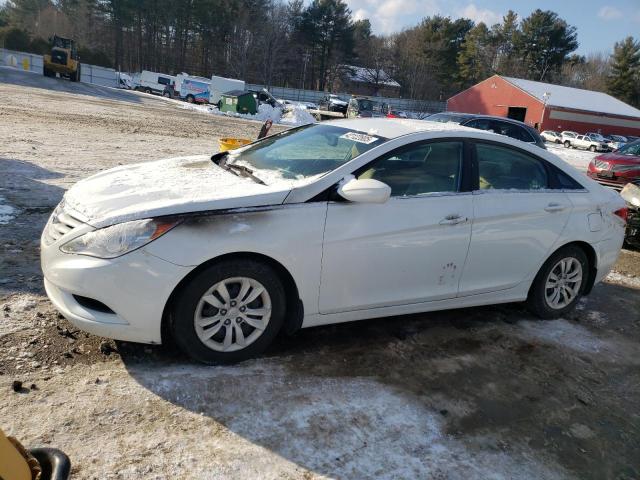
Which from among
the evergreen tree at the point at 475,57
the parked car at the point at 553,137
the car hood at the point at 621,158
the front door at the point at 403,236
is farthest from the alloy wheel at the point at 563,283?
the evergreen tree at the point at 475,57

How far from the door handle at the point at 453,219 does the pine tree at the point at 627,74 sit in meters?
85.3

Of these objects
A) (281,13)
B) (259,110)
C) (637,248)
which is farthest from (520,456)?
(281,13)

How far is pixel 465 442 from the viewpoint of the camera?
2.95m

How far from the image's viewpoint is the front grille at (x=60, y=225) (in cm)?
320

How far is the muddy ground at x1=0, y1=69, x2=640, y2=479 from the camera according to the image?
263 cm

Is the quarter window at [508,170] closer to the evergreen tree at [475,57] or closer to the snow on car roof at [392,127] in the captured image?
the snow on car roof at [392,127]

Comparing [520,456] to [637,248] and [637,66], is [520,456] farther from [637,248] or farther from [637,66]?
[637,66]

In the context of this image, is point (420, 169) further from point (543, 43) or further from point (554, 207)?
point (543, 43)

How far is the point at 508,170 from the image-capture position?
442 centimetres

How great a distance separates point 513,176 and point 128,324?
10.6 feet

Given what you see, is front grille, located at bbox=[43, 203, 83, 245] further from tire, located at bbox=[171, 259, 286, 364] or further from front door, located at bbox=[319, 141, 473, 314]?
front door, located at bbox=[319, 141, 473, 314]

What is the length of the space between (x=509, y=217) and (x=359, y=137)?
136cm

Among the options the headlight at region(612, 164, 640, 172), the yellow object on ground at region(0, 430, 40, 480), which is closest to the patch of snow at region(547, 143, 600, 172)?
the headlight at region(612, 164, 640, 172)

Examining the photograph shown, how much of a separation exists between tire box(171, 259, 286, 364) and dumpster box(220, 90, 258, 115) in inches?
1341
